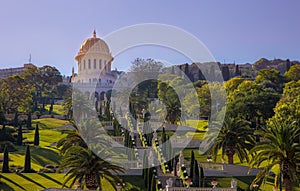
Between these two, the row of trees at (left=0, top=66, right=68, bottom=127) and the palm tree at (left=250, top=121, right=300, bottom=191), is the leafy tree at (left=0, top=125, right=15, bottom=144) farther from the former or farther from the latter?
the palm tree at (left=250, top=121, right=300, bottom=191)

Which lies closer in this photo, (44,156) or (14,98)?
(44,156)

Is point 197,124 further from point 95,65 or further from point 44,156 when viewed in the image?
point 95,65

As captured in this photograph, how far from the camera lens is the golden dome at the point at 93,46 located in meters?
107

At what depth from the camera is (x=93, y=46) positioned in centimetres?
10831

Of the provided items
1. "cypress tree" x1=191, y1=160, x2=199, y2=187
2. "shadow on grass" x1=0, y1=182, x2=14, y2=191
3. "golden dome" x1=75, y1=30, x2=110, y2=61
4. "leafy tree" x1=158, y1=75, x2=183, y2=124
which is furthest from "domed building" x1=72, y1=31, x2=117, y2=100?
"cypress tree" x1=191, y1=160, x2=199, y2=187

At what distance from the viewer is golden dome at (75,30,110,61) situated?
107 m

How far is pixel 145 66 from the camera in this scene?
9944cm

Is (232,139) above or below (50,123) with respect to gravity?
below

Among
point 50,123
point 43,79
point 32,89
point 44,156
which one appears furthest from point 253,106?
point 43,79

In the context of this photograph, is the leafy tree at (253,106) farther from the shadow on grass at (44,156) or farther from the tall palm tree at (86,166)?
the tall palm tree at (86,166)

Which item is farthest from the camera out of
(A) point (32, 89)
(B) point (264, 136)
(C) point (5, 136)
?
(A) point (32, 89)

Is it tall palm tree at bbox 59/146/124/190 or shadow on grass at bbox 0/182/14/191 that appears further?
shadow on grass at bbox 0/182/14/191

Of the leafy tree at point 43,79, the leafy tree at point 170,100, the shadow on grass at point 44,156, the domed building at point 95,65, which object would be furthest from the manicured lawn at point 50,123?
the domed building at point 95,65

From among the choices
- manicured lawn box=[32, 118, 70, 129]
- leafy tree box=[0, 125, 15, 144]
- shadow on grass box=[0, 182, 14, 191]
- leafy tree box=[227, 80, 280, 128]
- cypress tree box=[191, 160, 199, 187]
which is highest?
leafy tree box=[227, 80, 280, 128]
